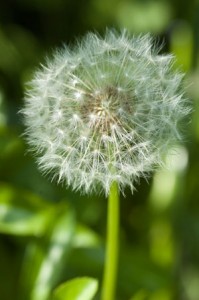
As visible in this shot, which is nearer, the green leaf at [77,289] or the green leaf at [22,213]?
the green leaf at [77,289]

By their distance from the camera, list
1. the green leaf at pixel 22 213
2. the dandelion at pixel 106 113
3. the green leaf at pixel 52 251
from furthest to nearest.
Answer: the green leaf at pixel 22 213, the green leaf at pixel 52 251, the dandelion at pixel 106 113

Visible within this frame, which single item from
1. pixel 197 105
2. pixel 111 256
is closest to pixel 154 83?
pixel 111 256

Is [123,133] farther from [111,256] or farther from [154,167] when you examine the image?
[111,256]

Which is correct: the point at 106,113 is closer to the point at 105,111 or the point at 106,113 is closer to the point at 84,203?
the point at 105,111

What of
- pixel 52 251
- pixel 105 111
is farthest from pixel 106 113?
pixel 52 251

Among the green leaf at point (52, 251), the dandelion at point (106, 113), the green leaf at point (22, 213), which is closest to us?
the dandelion at point (106, 113)

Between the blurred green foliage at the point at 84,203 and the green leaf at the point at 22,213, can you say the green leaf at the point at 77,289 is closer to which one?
the blurred green foliage at the point at 84,203

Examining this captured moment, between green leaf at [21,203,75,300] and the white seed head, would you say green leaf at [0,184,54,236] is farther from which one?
the white seed head

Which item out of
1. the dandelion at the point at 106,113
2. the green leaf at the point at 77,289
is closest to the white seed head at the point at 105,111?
the dandelion at the point at 106,113

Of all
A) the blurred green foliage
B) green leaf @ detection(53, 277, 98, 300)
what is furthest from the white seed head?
green leaf @ detection(53, 277, 98, 300)
